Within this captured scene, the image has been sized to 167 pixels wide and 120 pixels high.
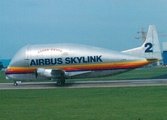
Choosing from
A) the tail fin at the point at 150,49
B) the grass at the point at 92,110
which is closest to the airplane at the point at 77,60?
the tail fin at the point at 150,49

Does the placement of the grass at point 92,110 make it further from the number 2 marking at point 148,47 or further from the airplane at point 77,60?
the number 2 marking at point 148,47

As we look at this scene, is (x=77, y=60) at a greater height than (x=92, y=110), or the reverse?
(x=77, y=60)

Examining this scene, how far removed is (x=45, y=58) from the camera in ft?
138

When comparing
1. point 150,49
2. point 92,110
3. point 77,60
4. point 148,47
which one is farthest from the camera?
point 148,47

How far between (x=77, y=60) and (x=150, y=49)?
28.4 ft

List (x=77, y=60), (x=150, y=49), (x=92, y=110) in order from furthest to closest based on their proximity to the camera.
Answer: (x=150, y=49)
(x=77, y=60)
(x=92, y=110)

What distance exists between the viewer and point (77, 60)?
41.5 meters

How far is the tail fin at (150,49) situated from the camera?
4178cm

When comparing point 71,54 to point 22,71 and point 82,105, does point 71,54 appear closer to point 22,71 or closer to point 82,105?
point 22,71

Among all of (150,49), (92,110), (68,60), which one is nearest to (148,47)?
(150,49)

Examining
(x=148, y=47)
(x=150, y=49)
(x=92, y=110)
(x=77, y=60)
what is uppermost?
(x=148, y=47)

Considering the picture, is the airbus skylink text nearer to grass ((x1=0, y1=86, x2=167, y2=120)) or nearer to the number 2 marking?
the number 2 marking

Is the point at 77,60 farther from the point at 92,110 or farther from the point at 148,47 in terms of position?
the point at 92,110

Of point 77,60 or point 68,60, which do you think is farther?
point 68,60
